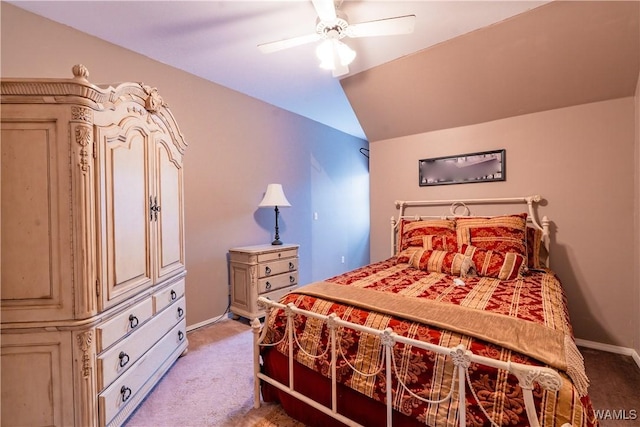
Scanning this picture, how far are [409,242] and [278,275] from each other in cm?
145

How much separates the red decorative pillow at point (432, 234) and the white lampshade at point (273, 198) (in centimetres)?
138

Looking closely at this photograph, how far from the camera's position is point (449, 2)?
191 cm

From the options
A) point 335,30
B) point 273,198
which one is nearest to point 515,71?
point 335,30

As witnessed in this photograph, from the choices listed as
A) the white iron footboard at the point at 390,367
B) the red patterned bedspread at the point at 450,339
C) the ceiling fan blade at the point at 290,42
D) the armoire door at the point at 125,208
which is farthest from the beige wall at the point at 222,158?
the red patterned bedspread at the point at 450,339

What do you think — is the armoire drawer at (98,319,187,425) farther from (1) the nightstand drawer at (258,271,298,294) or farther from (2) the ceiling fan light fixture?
(2) the ceiling fan light fixture

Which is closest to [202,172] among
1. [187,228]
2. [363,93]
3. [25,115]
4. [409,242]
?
[187,228]

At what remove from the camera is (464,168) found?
3.01m

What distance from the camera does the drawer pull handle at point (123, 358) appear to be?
1.57 m

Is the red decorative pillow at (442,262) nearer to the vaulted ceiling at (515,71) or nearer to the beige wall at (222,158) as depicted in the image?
the vaulted ceiling at (515,71)

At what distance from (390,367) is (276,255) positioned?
83.0 inches

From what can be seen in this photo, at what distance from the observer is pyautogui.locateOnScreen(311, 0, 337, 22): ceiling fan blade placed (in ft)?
5.12

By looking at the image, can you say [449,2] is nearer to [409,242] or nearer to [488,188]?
[488,188]

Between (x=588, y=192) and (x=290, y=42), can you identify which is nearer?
(x=290, y=42)

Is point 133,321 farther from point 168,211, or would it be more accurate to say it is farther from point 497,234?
point 497,234
